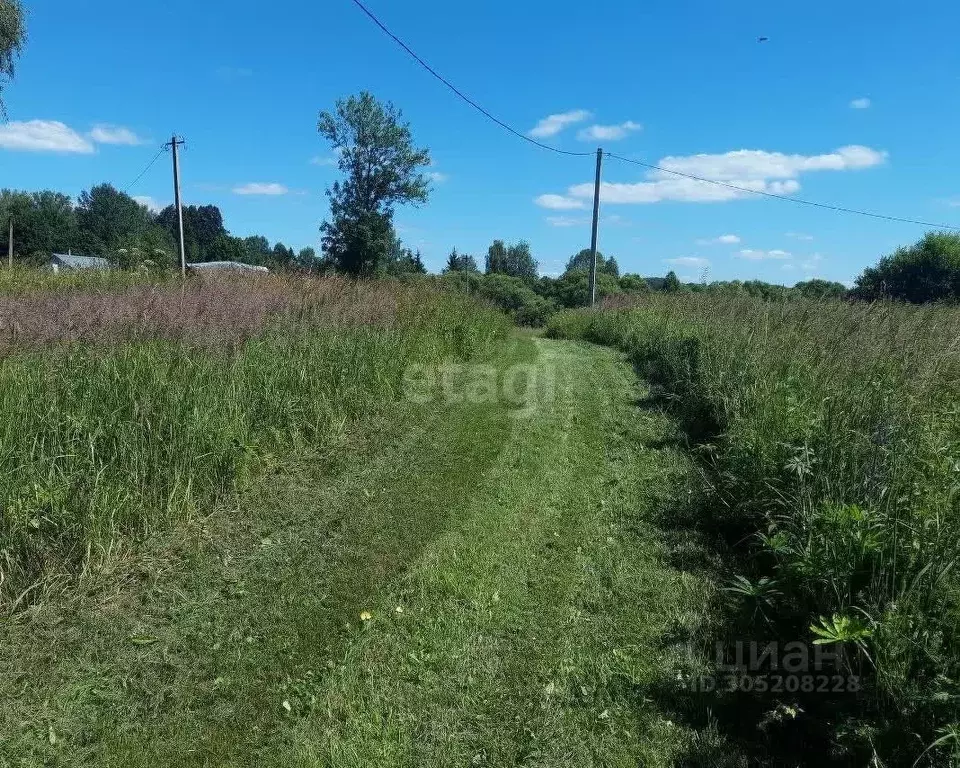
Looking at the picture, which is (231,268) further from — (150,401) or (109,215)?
(109,215)

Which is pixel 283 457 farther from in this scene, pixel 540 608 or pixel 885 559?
pixel 885 559

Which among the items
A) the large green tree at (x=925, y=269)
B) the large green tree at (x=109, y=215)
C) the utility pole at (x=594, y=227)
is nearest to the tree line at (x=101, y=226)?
the large green tree at (x=109, y=215)

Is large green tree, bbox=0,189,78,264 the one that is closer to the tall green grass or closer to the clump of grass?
the clump of grass

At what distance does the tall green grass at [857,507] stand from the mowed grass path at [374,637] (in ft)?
1.89

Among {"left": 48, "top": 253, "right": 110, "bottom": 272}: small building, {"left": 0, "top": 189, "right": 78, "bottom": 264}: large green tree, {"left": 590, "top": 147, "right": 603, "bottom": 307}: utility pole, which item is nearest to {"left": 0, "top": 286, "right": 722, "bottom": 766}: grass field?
{"left": 48, "top": 253, "right": 110, "bottom": 272}: small building

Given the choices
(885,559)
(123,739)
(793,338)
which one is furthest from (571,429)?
(123,739)

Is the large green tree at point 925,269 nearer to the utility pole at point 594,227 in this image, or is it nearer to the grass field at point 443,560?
the utility pole at point 594,227

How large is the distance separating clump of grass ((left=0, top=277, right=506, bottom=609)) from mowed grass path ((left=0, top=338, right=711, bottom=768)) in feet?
1.12

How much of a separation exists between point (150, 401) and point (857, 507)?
187 inches

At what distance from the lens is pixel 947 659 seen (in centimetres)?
237

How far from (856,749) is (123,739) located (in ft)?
9.98

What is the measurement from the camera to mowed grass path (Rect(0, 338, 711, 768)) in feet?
8.53

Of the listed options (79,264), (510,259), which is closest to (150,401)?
(79,264)

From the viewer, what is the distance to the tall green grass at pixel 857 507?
241cm
